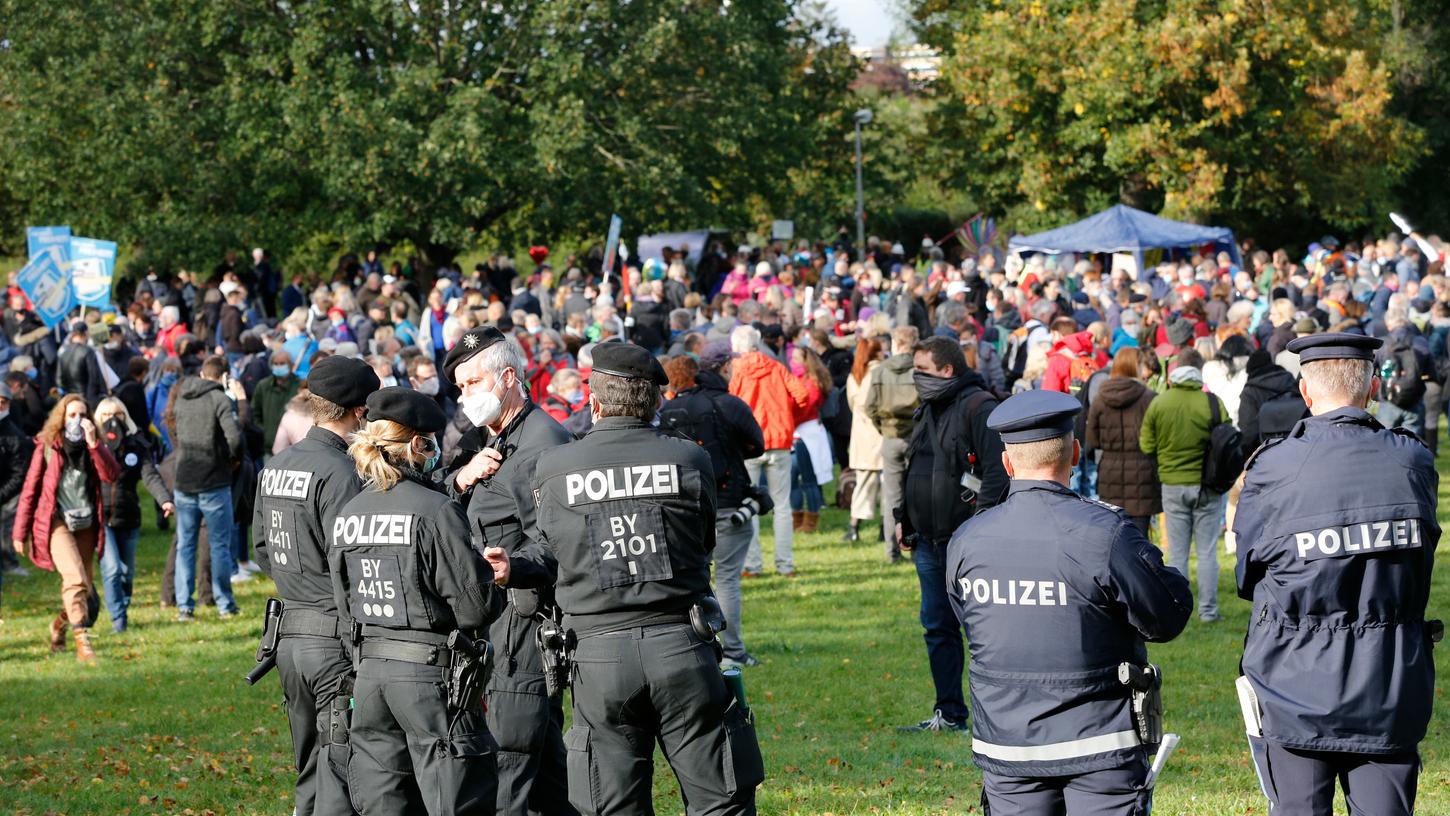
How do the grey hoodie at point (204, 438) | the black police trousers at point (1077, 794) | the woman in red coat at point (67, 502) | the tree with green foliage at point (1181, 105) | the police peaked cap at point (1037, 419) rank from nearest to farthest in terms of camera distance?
the black police trousers at point (1077, 794) < the police peaked cap at point (1037, 419) < the woman in red coat at point (67, 502) < the grey hoodie at point (204, 438) < the tree with green foliage at point (1181, 105)

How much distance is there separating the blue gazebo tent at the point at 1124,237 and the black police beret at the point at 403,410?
2484 cm

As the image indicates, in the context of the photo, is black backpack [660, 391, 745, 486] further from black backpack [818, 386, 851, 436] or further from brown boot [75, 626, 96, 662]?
black backpack [818, 386, 851, 436]

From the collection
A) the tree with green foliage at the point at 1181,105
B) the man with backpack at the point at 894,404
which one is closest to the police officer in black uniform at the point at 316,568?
the man with backpack at the point at 894,404

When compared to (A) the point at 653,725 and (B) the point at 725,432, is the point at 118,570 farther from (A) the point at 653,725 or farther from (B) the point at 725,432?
(A) the point at 653,725

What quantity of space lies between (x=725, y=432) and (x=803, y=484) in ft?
20.0

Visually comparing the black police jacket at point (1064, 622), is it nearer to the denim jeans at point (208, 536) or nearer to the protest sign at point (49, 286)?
the denim jeans at point (208, 536)

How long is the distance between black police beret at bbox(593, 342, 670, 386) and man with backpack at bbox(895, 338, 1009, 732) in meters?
3.06

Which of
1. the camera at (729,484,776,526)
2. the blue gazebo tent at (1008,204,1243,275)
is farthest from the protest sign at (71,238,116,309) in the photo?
the blue gazebo tent at (1008,204,1243,275)

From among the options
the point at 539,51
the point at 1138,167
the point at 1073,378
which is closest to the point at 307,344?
the point at 1073,378

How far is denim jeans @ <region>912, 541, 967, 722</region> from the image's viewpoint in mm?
8523

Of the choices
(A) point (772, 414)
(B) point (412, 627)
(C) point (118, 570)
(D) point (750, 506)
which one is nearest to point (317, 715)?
(B) point (412, 627)

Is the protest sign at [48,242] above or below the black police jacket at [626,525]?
above

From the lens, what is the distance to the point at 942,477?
8.47 meters

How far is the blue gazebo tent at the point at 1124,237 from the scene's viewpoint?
29.5m
